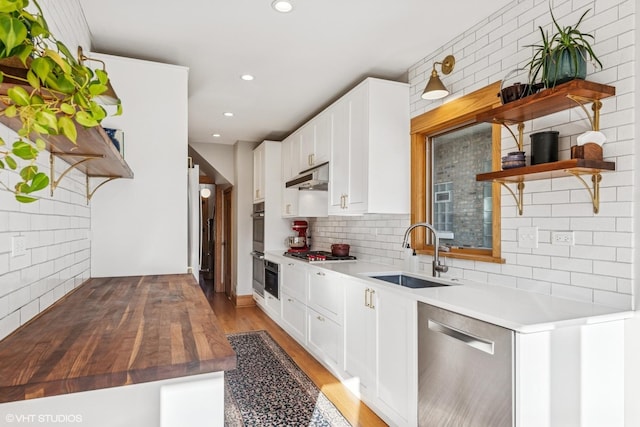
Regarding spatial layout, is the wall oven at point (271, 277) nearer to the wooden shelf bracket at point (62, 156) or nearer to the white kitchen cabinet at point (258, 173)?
the white kitchen cabinet at point (258, 173)

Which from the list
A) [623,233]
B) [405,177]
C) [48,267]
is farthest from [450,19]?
[48,267]

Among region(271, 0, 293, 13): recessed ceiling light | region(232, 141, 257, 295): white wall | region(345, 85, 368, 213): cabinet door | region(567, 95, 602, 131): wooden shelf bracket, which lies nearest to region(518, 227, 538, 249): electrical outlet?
region(567, 95, 602, 131): wooden shelf bracket

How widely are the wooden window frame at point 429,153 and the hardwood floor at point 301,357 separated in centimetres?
123

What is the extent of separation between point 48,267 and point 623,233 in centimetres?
254

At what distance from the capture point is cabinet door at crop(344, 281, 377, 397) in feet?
8.45

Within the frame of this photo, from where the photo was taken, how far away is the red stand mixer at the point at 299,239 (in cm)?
523

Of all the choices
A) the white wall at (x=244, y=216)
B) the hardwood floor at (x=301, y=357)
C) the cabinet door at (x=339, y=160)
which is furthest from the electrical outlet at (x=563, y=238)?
the white wall at (x=244, y=216)

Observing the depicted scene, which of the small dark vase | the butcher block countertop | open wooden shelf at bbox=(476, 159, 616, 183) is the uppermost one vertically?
the small dark vase

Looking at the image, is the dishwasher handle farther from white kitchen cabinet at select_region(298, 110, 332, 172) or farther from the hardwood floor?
white kitchen cabinet at select_region(298, 110, 332, 172)

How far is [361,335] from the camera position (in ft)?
8.95

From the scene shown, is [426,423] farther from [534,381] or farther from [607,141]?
[607,141]

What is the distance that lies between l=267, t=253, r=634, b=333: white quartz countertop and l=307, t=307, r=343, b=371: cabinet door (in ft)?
2.81

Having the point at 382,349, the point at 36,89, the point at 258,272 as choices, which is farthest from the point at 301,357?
the point at 36,89

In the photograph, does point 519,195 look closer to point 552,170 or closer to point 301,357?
point 552,170
